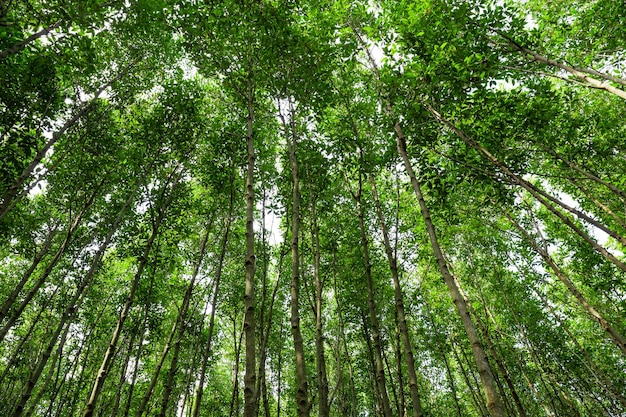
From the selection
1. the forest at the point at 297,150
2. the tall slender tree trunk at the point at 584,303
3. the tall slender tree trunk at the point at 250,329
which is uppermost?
the forest at the point at 297,150

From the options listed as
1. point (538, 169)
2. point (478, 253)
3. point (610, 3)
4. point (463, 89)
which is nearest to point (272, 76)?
point (463, 89)

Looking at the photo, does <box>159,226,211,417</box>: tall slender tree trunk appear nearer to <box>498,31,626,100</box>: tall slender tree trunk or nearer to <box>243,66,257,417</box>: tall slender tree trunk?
<box>243,66,257,417</box>: tall slender tree trunk

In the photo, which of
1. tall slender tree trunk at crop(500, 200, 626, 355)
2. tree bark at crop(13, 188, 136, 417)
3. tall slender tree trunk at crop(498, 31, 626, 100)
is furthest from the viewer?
tall slender tree trunk at crop(500, 200, 626, 355)

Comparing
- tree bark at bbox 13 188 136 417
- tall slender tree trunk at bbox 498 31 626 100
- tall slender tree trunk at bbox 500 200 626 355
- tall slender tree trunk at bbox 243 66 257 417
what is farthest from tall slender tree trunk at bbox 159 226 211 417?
tall slender tree trunk at bbox 500 200 626 355

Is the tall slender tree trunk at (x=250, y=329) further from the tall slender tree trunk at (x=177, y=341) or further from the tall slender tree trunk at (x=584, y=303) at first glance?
the tall slender tree trunk at (x=584, y=303)

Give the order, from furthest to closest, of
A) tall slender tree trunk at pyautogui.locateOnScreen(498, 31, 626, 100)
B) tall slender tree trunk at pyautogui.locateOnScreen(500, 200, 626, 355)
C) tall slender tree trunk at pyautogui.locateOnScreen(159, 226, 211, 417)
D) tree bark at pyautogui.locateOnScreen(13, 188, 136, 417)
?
tall slender tree trunk at pyautogui.locateOnScreen(500, 200, 626, 355) → tall slender tree trunk at pyautogui.locateOnScreen(159, 226, 211, 417) → tree bark at pyautogui.locateOnScreen(13, 188, 136, 417) → tall slender tree trunk at pyautogui.locateOnScreen(498, 31, 626, 100)

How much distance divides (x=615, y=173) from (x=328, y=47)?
13936mm

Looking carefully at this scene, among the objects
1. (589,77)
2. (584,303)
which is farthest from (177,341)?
(584,303)

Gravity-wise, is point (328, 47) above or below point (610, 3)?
below

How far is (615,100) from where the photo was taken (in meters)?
13.9

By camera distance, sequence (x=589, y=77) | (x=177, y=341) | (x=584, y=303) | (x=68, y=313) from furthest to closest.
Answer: (x=584, y=303), (x=177, y=341), (x=68, y=313), (x=589, y=77)

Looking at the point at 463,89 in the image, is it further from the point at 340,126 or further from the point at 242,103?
the point at 242,103

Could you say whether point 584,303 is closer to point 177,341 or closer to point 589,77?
point 589,77

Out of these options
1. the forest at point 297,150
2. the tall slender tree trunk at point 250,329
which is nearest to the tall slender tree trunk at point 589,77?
the forest at point 297,150
